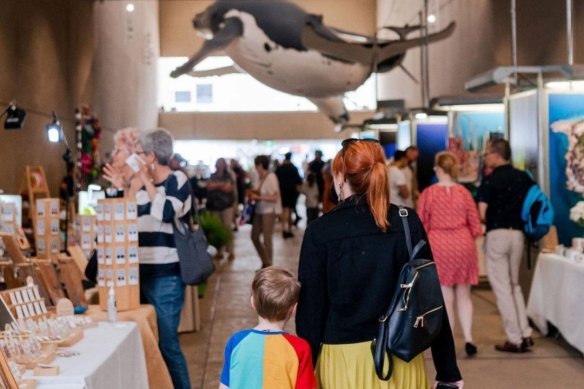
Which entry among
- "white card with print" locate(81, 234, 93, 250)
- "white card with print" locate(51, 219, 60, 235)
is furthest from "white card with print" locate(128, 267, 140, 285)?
"white card with print" locate(81, 234, 93, 250)

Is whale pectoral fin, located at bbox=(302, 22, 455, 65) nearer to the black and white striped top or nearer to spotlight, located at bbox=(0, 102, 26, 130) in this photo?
spotlight, located at bbox=(0, 102, 26, 130)

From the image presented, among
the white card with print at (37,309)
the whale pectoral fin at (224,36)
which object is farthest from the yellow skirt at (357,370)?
the whale pectoral fin at (224,36)

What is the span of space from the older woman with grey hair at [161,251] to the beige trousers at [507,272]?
8.71ft

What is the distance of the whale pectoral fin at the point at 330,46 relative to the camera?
18.3 metres

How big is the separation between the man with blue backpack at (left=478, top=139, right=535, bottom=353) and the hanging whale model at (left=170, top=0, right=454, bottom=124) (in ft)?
36.2

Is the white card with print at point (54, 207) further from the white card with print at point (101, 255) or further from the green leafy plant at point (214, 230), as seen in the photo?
the green leafy plant at point (214, 230)

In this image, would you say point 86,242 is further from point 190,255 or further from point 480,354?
point 480,354

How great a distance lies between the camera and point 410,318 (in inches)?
107

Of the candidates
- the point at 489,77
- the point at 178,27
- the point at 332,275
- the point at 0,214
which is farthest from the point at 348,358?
the point at 178,27

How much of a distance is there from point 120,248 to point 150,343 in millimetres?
479

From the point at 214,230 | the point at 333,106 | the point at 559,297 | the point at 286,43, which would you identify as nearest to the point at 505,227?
the point at 559,297

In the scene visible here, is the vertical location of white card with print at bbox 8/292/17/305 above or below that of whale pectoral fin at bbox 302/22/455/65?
below

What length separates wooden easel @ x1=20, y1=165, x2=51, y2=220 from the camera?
8380 millimetres

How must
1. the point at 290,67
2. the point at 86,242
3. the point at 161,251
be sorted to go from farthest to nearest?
the point at 290,67 → the point at 86,242 → the point at 161,251
